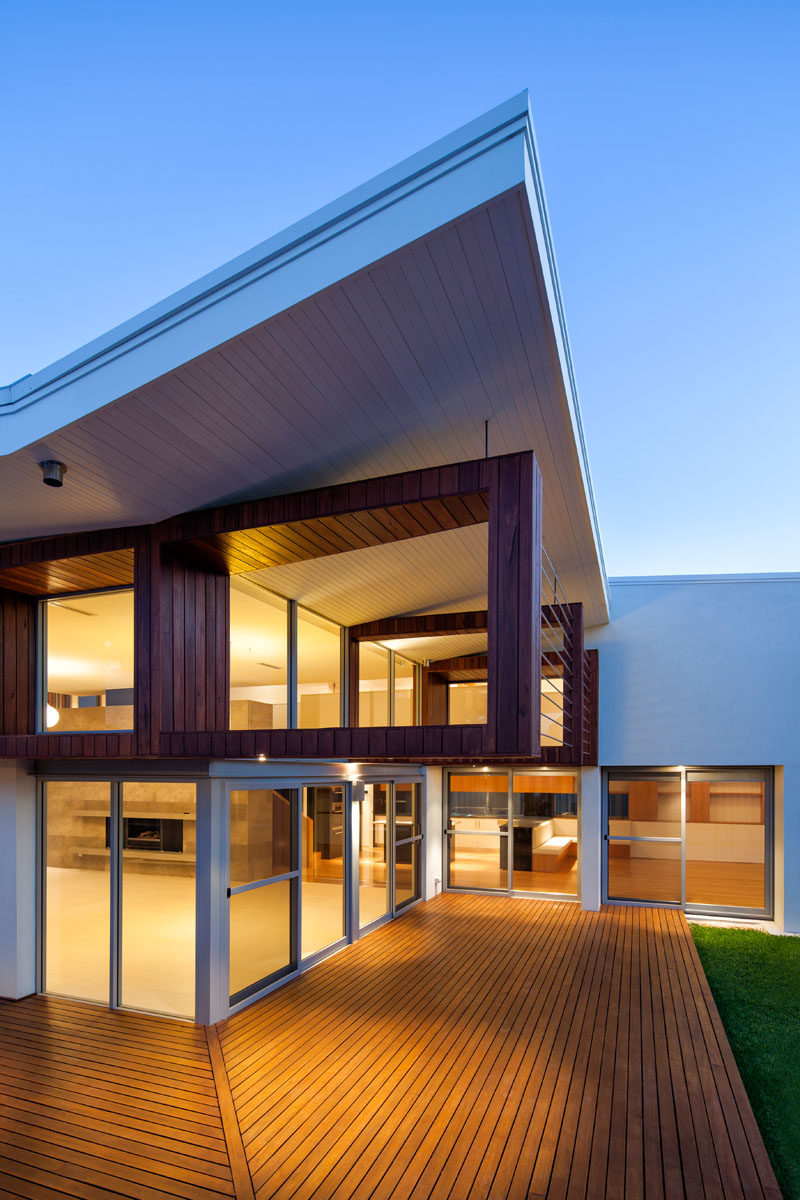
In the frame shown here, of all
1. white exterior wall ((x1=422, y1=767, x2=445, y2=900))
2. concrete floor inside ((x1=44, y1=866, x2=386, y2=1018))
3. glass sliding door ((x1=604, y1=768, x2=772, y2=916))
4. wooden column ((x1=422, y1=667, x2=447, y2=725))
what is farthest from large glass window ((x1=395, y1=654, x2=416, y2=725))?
concrete floor inside ((x1=44, y1=866, x2=386, y2=1018))

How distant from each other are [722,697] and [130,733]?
26.9ft

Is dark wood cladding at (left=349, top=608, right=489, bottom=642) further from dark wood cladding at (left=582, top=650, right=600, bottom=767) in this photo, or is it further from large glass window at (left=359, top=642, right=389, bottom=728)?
dark wood cladding at (left=582, top=650, right=600, bottom=767)

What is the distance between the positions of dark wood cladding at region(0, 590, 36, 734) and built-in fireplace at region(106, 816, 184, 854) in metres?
1.46

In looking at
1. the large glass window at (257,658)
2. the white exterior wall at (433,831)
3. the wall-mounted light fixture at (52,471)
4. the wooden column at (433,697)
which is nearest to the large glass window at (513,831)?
the white exterior wall at (433,831)

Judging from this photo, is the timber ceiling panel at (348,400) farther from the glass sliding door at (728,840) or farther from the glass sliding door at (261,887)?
the glass sliding door at (728,840)

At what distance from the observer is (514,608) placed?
422 centimetres

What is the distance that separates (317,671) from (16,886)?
12.4ft

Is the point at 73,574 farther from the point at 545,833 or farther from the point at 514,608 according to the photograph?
the point at 545,833

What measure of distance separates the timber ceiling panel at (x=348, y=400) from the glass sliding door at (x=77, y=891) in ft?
8.17

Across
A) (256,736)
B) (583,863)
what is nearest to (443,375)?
(256,736)

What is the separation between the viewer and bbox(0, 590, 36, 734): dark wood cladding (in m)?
7.01

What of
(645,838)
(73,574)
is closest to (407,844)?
(645,838)

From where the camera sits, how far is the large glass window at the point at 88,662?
21.5ft

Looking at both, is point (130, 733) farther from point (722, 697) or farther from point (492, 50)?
point (492, 50)
